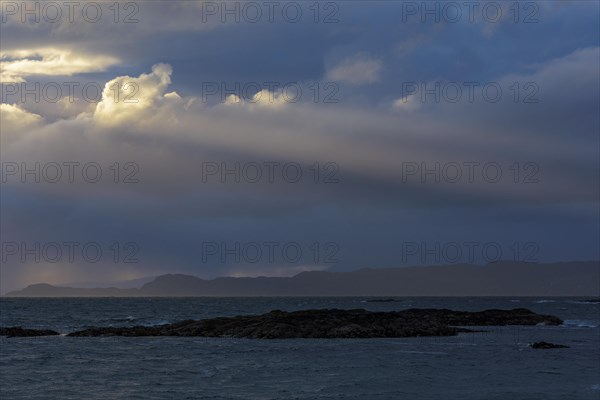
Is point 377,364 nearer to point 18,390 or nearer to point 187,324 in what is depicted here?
point 18,390

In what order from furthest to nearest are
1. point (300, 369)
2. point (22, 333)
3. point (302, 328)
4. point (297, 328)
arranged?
point (22, 333)
point (302, 328)
point (297, 328)
point (300, 369)

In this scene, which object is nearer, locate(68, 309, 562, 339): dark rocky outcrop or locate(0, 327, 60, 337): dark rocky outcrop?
locate(68, 309, 562, 339): dark rocky outcrop

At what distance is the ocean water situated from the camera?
141 ft

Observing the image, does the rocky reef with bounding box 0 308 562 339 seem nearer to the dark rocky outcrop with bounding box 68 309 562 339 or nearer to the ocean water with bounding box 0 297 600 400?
the dark rocky outcrop with bounding box 68 309 562 339

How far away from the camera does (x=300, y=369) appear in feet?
173

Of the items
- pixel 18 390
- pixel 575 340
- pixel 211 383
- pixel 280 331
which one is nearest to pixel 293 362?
pixel 211 383

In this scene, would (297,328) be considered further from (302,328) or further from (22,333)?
(22,333)

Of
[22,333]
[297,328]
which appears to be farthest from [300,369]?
[22,333]

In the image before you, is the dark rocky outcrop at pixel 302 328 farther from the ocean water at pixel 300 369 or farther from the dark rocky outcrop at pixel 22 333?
the ocean water at pixel 300 369

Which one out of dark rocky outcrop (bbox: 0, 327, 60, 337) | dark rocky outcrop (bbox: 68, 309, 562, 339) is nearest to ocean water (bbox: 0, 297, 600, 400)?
dark rocky outcrop (bbox: 68, 309, 562, 339)

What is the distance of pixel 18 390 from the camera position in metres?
44.5

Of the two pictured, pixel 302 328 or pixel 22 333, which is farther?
pixel 22 333

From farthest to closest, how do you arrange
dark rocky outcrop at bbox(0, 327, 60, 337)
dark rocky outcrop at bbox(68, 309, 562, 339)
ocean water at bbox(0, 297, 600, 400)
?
dark rocky outcrop at bbox(0, 327, 60, 337), dark rocky outcrop at bbox(68, 309, 562, 339), ocean water at bbox(0, 297, 600, 400)

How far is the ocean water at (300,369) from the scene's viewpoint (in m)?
42.9
